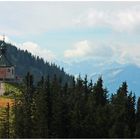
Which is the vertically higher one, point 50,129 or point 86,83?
point 86,83

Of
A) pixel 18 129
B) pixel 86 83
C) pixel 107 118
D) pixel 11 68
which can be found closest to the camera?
pixel 107 118

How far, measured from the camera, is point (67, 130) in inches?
2776

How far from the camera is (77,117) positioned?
6906 centimetres

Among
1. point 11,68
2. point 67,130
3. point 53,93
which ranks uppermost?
point 11,68

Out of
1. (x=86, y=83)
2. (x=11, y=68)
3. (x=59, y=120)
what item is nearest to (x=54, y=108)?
(x=59, y=120)

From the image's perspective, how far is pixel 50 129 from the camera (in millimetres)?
71562

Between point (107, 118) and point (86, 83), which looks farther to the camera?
point (86, 83)

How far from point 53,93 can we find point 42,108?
3.01 metres

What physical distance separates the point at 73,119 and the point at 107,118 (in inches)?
193

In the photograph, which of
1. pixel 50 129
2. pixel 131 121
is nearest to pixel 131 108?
pixel 131 121

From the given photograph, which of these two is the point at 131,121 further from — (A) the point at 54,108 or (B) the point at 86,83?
(B) the point at 86,83

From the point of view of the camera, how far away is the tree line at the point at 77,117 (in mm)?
65812

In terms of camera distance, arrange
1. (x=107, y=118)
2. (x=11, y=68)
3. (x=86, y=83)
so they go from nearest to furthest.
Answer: (x=107, y=118) → (x=86, y=83) → (x=11, y=68)

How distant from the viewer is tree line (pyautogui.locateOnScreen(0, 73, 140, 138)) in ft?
216
